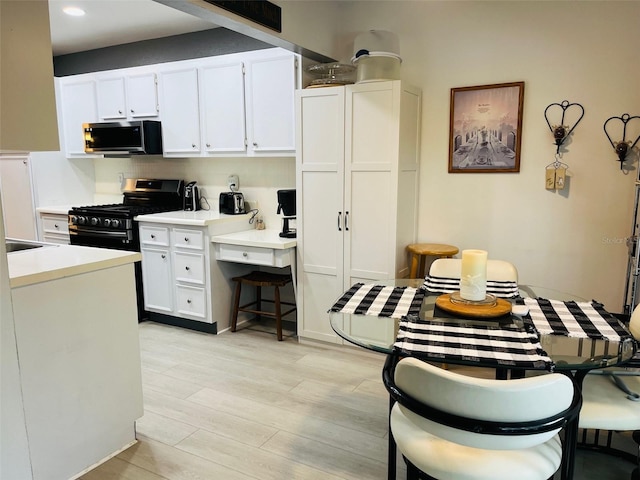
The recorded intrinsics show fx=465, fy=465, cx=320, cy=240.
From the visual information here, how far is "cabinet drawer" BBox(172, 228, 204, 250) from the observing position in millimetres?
3816

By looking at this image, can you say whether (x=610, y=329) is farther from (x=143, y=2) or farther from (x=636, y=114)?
(x=143, y=2)

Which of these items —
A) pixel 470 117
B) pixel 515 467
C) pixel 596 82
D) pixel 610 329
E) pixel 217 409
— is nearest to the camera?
pixel 515 467

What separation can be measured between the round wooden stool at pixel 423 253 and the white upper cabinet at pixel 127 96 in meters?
2.71

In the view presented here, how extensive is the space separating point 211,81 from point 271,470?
3084 mm

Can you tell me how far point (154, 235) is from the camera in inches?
159

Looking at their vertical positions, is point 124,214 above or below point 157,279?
above

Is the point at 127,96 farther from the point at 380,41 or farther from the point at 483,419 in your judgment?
the point at 483,419

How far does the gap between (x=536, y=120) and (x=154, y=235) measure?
315 cm

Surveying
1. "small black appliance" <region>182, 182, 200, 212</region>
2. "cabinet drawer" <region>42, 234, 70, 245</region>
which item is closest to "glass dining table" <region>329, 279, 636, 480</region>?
"small black appliance" <region>182, 182, 200, 212</region>

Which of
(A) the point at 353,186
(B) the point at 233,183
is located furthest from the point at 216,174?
(A) the point at 353,186

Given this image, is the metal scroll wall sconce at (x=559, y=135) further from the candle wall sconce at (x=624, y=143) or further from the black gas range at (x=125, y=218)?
the black gas range at (x=125, y=218)

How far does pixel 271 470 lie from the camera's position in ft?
7.23

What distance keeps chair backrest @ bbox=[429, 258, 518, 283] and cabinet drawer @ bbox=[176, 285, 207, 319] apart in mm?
2093

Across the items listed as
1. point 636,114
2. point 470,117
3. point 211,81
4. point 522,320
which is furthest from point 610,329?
point 211,81
